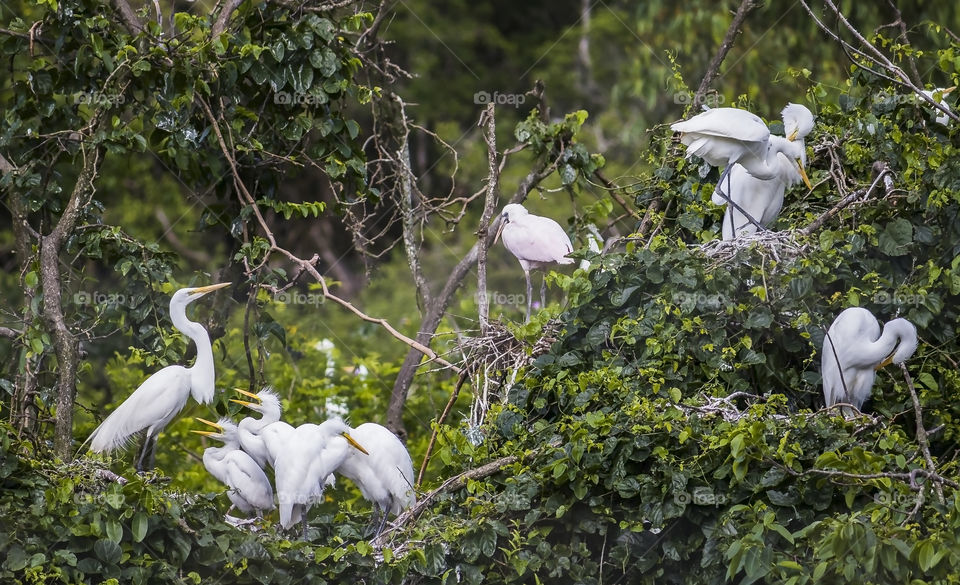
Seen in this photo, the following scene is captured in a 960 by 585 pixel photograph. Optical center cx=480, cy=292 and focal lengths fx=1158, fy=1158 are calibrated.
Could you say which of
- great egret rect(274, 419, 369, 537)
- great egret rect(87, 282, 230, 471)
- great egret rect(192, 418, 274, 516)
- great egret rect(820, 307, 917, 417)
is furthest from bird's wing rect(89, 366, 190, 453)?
great egret rect(820, 307, 917, 417)

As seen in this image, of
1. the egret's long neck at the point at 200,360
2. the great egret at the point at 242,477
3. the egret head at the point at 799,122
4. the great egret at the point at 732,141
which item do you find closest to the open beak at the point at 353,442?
the great egret at the point at 242,477

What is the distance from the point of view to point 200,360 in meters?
4.25

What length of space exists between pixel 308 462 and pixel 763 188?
2005mm

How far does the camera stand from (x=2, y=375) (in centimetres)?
437

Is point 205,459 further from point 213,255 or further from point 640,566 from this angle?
point 213,255

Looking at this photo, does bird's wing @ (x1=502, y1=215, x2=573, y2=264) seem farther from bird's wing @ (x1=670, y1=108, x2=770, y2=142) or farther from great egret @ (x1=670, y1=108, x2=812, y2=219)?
bird's wing @ (x1=670, y1=108, x2=770, y2=142)

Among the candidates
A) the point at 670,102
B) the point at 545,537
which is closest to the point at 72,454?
the point at 545,537

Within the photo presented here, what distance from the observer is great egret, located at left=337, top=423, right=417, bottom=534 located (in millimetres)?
4133

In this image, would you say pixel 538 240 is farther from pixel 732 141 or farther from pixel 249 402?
pixel 249 402

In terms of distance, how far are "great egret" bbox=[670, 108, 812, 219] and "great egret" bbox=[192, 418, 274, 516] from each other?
1941 millimetres

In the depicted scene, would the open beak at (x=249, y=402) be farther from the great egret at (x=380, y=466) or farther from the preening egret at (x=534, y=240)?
the preening egret at (x=534, y=240)

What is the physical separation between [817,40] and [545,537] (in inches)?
201

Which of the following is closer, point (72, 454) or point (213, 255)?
point (72, 454)

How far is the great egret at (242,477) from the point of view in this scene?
414 cm
